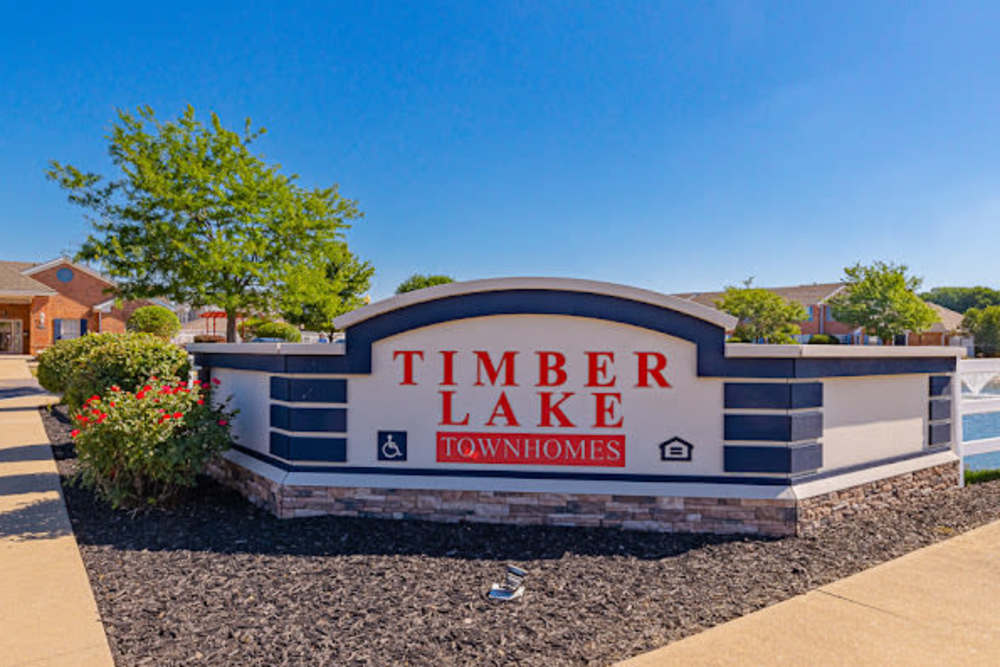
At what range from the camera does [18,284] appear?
40.8m

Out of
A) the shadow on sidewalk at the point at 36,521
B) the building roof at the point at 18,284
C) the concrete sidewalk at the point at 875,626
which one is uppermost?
the building roof at the point at 18,284

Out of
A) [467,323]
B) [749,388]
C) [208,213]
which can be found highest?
[208,213]

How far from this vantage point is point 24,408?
1736 centimetres

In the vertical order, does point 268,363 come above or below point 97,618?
above

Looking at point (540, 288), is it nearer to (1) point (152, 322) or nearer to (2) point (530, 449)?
(2) point (530, 449)

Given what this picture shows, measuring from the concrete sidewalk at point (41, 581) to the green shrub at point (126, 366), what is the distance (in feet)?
4.91

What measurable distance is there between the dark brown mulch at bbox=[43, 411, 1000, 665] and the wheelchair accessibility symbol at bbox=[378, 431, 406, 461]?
2.41ft

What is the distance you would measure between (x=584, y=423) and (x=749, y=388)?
71.8 inches

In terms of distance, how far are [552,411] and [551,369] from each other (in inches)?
18.7

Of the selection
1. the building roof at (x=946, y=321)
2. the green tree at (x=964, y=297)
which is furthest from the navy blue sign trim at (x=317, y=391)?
the green tree at (x=964, y=297)

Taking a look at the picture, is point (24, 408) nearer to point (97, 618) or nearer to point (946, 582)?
point (97, 618)

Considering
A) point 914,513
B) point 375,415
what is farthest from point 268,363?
point 914,513

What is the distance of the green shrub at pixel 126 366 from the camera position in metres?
9.48

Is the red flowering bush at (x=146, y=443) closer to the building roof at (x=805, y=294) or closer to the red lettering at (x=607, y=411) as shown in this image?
the red lettering at (x=607, y=411)
